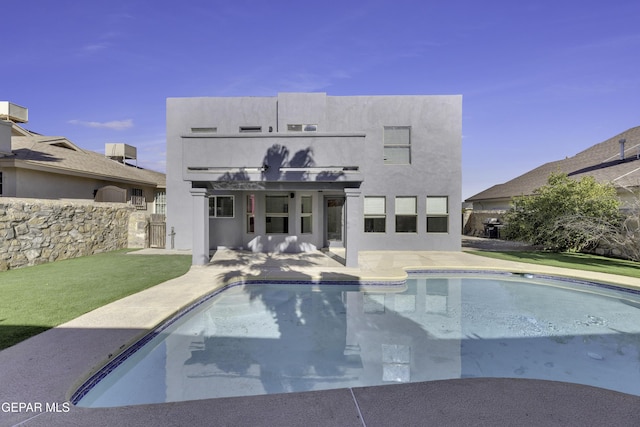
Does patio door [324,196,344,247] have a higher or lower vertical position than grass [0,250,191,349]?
higher

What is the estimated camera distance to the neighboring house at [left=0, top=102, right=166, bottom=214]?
13.8 m

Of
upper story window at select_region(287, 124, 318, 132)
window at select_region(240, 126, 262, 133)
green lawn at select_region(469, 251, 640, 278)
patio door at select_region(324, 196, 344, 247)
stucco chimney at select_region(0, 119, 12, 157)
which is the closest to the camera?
green lawn at select_region(469, 251, 640, 278)

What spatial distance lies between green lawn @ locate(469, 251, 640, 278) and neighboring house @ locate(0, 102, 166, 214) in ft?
66.7

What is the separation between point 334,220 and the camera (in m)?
15.6

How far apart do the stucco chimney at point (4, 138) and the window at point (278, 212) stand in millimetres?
11526

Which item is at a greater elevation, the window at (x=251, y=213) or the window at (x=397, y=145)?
the window at (x=397, y=145)

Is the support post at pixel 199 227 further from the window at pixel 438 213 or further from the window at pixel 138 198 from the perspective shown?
the window at pixel 138 198

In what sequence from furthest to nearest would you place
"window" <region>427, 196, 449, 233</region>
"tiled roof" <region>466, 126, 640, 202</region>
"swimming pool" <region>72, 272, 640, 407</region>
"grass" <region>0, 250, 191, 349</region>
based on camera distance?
1. "tiled roof" <region>466, 126, 640, 202</region>
2. "window" <region>427, 196, 449, 233</region>
3. "grass" <region>0, 250, 191, 349</region>
4. "swimming pool" <region>72, 272, 640, 407</region>

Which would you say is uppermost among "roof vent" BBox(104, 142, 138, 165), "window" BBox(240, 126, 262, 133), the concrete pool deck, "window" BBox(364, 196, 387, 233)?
"roof vent" BBox(104, 142, 138, 165)

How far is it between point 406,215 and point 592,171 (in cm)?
1449

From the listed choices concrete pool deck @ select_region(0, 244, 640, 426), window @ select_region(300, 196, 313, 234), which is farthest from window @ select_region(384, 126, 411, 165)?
concrete pool deck @ select_region(0, 244, 640, 426)

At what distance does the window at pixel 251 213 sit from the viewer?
47.7 ft

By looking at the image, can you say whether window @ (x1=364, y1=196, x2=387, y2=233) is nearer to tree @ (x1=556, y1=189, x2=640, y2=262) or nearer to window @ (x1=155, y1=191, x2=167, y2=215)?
tree @ (x1=556, y1=189, x2=640, y2=262)

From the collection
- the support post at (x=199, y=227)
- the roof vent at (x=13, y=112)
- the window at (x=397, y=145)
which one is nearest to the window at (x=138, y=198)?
the roof vent at (x=13, y=112)
